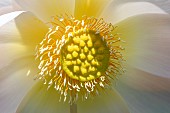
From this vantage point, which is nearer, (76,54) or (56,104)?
(76,54)

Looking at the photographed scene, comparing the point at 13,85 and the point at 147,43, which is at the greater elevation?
the point at 147,43

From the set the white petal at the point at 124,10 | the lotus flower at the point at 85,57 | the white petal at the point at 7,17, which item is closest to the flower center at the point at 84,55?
the lotus flower at the point at 85,57

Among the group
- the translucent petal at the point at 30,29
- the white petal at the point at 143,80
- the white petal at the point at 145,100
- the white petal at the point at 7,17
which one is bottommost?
the white petal at the point at 145,100

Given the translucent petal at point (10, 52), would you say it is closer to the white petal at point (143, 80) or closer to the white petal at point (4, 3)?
the white petal at point (4, 3)

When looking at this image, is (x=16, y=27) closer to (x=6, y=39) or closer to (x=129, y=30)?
(x=6, y=39)

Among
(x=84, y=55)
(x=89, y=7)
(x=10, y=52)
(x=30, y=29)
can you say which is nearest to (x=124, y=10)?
(x=89, y=7)

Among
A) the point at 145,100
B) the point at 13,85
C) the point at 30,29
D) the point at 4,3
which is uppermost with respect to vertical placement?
the point at 4,3

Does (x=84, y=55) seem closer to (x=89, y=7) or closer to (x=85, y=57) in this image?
(x=85, y=57)
